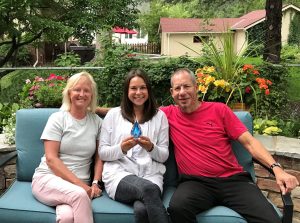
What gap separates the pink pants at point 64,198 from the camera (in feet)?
8.46

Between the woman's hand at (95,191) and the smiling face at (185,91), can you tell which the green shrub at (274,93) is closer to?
the smiling face at (185,91)

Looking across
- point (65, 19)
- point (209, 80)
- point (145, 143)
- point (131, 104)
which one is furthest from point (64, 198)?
point (65, 19)

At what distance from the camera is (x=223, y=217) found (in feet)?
8.50

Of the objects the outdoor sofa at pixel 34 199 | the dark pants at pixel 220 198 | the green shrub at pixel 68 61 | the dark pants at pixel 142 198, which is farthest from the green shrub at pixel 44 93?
the dark pants at pixel 220 198

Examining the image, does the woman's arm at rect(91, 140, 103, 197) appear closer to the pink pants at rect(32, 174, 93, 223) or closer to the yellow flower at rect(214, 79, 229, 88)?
the pink pants at rect(32, 174, 93, 223)

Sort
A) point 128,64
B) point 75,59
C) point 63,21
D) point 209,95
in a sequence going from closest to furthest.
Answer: point 209,95, point 128,64, point 75,59, point 63,21

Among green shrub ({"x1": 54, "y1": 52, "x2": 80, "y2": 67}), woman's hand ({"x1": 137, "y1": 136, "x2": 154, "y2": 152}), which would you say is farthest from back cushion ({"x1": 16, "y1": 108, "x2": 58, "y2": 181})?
green shrub ({"x1": 54, "y1": 52, "x2": 80, "y2": 67})

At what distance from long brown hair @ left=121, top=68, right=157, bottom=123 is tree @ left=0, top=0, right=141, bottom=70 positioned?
6.47 meters

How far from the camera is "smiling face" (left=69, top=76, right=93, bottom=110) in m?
2.98

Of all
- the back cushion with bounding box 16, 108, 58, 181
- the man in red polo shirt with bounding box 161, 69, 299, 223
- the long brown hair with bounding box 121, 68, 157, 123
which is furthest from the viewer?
the back cushion with bounding box 16, 108, 58, 181

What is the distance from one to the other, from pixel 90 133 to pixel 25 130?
59 cm

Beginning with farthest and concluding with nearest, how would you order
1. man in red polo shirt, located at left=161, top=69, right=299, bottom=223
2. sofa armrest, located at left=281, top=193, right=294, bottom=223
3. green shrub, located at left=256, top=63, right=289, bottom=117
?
green shrub, located at left=256, top=63, right=289, bottom=117
man in red polo shirt, located at left=161, top=69, right=299, bottom=223
sofa armrest, located at left=281, top=193, right=294, bottom=223

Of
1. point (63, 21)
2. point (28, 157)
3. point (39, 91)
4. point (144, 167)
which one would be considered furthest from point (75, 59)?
point (63, 21)

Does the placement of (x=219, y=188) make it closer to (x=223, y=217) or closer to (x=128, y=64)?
(x=223, y=217)
